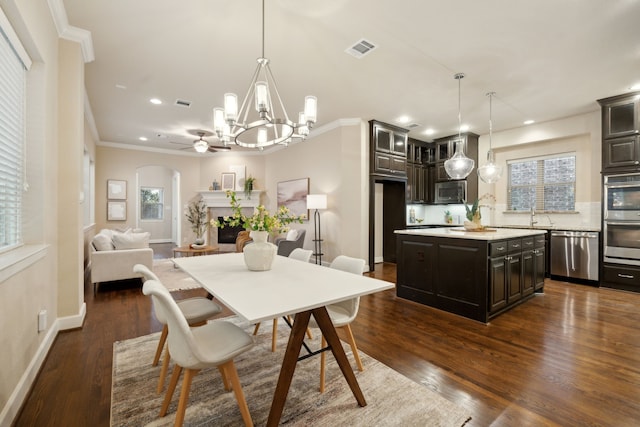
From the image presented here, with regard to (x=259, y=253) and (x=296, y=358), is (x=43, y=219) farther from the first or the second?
(x=296, y=358)

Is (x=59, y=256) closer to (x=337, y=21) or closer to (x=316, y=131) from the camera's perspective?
(x=337, y=21)

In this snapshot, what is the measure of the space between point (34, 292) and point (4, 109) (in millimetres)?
1250

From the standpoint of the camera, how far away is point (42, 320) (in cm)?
223

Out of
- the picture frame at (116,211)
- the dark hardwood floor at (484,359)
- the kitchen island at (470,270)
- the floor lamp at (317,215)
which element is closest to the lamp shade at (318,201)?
the floor lamp at (317,215)

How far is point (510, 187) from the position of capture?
6.16 metres

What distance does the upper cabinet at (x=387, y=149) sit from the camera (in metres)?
5.50

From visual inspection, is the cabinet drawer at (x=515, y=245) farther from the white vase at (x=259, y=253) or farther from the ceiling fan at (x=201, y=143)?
the ceiling fan at (x=201, y=143)

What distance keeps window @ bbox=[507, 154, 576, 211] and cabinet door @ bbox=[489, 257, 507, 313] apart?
3355 millimetres

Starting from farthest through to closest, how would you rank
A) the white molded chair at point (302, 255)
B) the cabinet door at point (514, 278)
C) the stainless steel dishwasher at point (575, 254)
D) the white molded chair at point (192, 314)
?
1. the stainless steel dishwasher at point (575, 254)
2. the cabinet door at point (514, 278)
3. the white molded chair at point (302, 255)
4. the white molded chair at point (192, 314)

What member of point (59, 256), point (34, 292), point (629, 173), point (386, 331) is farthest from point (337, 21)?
point (629, 173)

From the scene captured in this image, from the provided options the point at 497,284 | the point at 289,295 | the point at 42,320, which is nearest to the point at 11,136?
the point at 42,320

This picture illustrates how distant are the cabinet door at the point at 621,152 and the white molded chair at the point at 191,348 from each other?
5.81 metres

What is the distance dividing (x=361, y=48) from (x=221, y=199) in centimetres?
626

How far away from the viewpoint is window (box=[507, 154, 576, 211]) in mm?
5426
